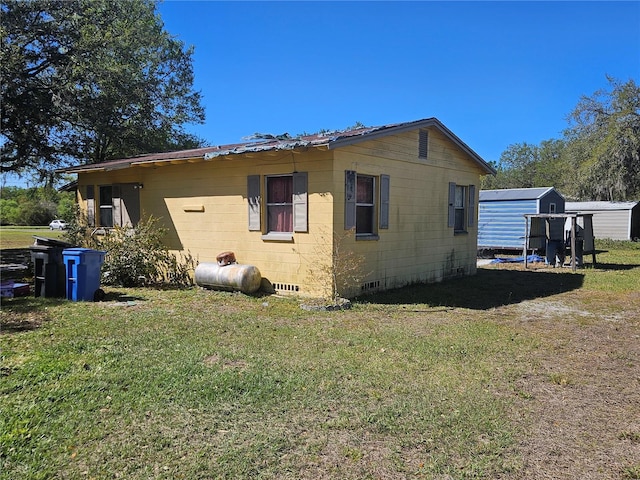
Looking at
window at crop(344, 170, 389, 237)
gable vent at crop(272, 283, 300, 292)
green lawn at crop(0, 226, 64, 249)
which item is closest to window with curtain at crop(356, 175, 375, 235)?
window at crop(344, 170, 389, 237)

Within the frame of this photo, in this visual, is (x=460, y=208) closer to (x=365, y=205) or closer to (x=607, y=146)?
(x=365, y=205)

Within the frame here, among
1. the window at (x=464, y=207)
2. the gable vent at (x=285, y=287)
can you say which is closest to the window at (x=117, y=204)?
the gable vent at (x=285, y=287)

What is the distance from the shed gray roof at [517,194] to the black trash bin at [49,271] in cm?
1759

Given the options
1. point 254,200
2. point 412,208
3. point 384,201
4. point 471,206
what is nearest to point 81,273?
point 254,200

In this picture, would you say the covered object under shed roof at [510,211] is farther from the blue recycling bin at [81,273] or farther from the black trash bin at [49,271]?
the black trash bin at [49,271]

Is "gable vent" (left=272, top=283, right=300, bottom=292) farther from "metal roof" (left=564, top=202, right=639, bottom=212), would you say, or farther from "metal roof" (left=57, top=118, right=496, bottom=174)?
"metal roof" (left=564, top=202, right=639, bottom=212)

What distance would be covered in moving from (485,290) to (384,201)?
3190 millimetres

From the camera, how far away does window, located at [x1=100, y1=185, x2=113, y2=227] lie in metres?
12.0

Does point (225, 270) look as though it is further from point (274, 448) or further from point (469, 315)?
point (274, 448)

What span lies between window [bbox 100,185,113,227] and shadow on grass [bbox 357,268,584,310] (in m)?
7.38

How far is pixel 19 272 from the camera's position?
39.2ft

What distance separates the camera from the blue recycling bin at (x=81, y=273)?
311 inches

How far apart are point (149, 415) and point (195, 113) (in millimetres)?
18827

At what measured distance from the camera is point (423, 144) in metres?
10.4
